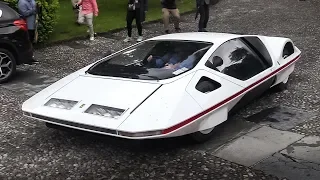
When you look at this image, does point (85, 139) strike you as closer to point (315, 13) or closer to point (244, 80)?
point (244, 80)

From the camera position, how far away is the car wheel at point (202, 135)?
5.31 metres

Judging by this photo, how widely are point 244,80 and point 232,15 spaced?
10022mm

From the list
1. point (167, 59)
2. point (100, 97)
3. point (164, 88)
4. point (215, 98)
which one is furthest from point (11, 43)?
point (215, 98)

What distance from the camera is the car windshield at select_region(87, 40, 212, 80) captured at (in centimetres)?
558

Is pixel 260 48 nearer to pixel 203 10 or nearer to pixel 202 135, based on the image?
pixel 202 135

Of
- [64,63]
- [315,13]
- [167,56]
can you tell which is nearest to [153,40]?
[167,56]

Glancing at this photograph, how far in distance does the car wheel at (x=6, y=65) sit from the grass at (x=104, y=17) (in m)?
3.47

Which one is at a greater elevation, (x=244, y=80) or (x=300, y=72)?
(x=244, y=80)

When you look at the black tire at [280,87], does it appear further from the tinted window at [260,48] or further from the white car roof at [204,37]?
the white car roof at [204,37]

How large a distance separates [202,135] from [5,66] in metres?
4.54

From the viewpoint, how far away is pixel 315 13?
15.6m

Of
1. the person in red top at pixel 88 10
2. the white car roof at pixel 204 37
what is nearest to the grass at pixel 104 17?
the person in red top at pixel 88 10

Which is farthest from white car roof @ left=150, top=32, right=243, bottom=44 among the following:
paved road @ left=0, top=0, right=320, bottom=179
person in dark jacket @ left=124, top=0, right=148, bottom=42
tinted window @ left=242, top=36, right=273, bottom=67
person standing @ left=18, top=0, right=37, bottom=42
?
person in dark jacket @ left=124, top=0, right=148, bottom=42

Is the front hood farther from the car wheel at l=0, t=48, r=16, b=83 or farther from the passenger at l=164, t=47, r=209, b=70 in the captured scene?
the car wheel at l=0, t=48, r=16, b=83
